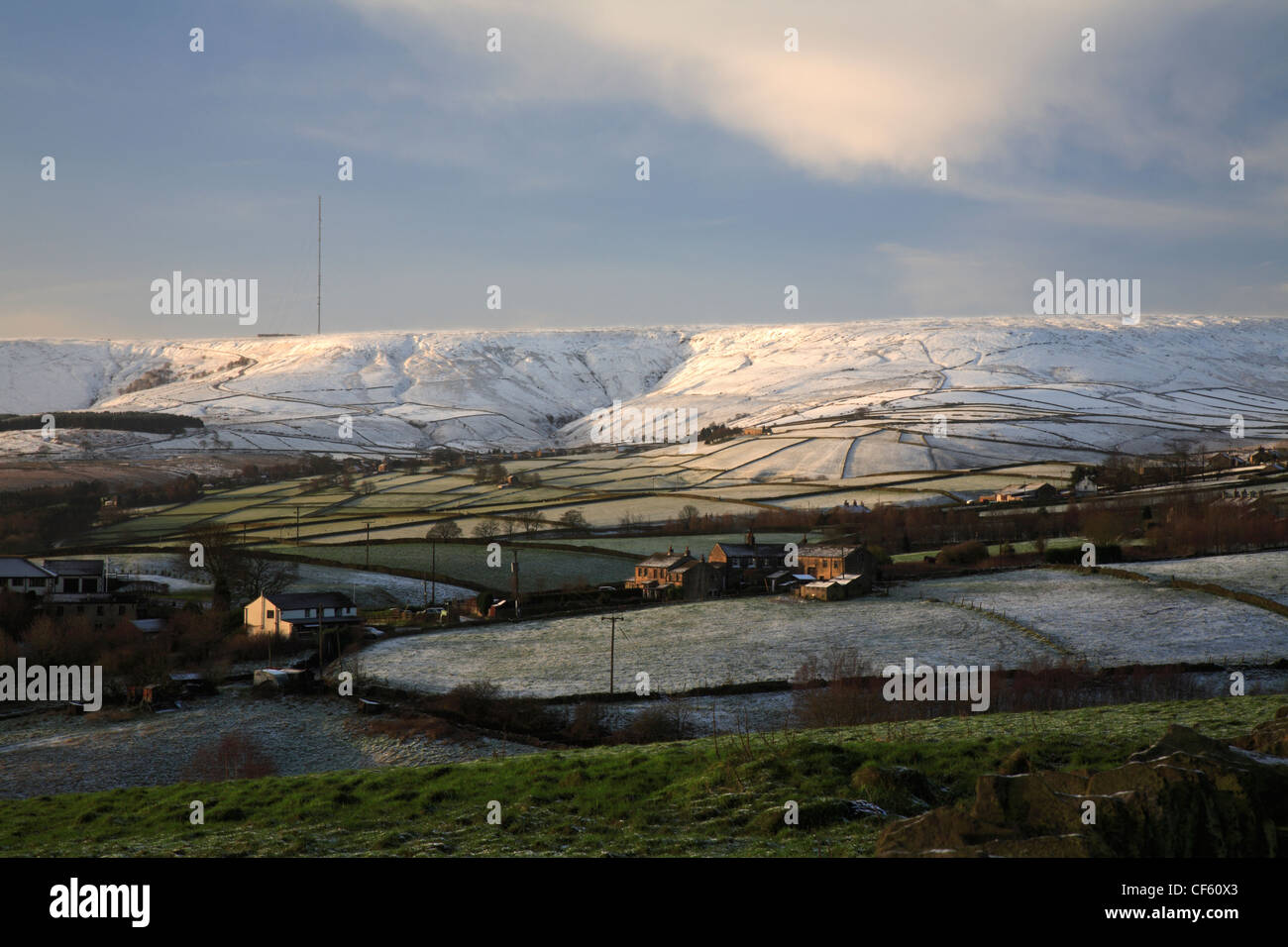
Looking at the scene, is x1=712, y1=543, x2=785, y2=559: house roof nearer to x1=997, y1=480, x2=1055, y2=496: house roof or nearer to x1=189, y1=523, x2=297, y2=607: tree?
x1=189, y1=523, x2=297, y2=607: tree

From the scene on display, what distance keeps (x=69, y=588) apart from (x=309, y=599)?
55.4 ft

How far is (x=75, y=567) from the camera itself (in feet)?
190

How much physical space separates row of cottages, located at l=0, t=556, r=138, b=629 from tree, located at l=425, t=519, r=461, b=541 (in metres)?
24.2

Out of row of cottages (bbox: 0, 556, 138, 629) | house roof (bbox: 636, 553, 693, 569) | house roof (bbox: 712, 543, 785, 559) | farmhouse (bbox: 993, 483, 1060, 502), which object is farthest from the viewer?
farmhouse (bbox: 993, 483, 1060, 502)

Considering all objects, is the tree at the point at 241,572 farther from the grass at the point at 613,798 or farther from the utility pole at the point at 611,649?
the grass at the point at 613,798

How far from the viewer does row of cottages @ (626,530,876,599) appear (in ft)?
194

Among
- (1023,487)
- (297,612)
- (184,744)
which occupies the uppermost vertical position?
(1023,487)

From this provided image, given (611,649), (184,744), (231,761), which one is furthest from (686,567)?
(231,761)

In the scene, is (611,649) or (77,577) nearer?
(611,649)

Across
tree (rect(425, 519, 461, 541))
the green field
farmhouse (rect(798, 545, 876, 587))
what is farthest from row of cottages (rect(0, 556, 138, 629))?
farmhouse (rect(798, 545, 876, 587))

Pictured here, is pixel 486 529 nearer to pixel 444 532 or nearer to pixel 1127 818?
pixel 444 532

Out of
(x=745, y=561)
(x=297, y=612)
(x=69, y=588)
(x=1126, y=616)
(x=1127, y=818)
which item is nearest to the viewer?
(x=1127, y=818)
